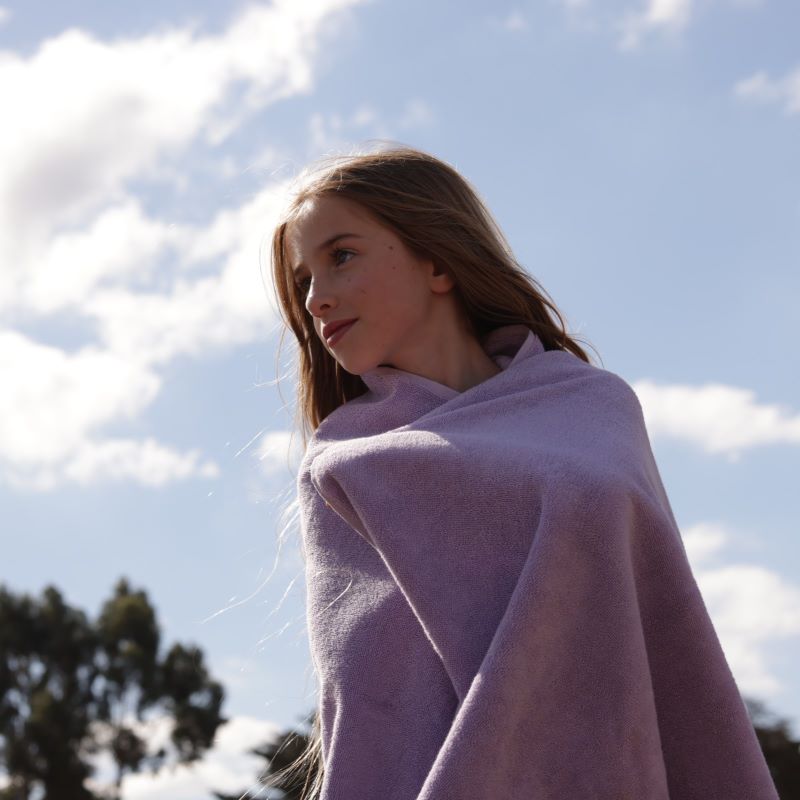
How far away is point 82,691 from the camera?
116 ft

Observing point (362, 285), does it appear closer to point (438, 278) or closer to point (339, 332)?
point (339, 332)

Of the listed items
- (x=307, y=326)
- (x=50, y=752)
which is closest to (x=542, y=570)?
(x=307, y=326)

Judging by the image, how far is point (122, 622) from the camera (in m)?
35.9


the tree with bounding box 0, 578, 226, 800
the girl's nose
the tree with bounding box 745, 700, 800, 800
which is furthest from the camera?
the tree with bounding box 0, 578, 226, 800

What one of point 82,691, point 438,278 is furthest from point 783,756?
point 82,691

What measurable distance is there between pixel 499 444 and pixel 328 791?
2.72ft

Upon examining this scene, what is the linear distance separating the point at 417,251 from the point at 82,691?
3397cm

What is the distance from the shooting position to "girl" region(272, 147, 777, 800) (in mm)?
2682

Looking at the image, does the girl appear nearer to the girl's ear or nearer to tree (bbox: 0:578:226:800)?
the girl's ear

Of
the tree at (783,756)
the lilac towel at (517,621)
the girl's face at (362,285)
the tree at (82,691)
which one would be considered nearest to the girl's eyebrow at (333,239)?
the girl's face at (362,285)

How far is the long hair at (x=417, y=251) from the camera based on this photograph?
3500 millimetres

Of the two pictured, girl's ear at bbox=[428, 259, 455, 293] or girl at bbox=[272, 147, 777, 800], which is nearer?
girl at bbox=[272, 147, 777, 800]

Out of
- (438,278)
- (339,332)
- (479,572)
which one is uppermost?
(438,278)

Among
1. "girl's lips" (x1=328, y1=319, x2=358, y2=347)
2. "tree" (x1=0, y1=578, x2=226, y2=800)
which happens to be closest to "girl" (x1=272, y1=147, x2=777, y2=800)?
"girl's lips" (x1=328, y1=319, x2=358, y2=347)
